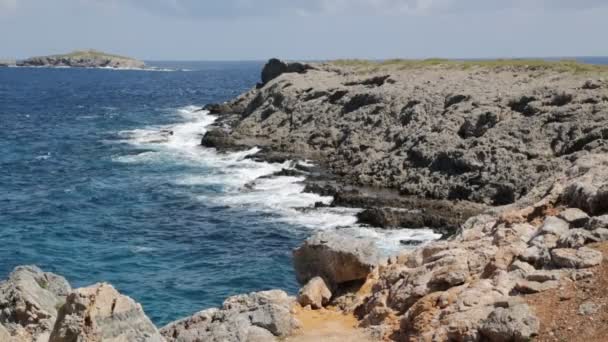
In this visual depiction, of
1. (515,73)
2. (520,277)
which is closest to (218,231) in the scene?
(520,277)

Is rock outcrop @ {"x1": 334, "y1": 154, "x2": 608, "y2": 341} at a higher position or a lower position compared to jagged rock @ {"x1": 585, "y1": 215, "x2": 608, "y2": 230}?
lower

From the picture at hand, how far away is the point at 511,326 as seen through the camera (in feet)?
46.8

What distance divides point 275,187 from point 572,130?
22.0 meters

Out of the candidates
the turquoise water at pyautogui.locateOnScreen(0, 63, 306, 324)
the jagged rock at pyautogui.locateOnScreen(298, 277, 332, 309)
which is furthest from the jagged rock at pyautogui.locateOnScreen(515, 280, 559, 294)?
the turquoise water at pyautogui.locateOnScreen(0, 63, 306, 324)

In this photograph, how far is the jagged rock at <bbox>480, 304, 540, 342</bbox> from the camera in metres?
14.2

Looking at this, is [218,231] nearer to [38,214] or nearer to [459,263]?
[38,214]

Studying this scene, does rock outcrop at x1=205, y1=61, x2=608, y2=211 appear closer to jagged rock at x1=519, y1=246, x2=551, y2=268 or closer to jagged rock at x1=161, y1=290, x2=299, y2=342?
jagged rock at x1=519, y1=246, x2=551, y2=268

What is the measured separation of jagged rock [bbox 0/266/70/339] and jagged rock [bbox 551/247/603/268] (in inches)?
500

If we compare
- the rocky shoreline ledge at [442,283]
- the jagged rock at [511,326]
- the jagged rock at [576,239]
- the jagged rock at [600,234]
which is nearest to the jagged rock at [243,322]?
the rocky shoreline ledge at [442,283]

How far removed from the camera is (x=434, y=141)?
53375mm

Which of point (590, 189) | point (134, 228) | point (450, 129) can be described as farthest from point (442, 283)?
point (450, 129)

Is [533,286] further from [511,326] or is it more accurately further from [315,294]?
[315,294]

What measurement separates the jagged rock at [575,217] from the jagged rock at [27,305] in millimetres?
13872

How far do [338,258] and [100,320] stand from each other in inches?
360
